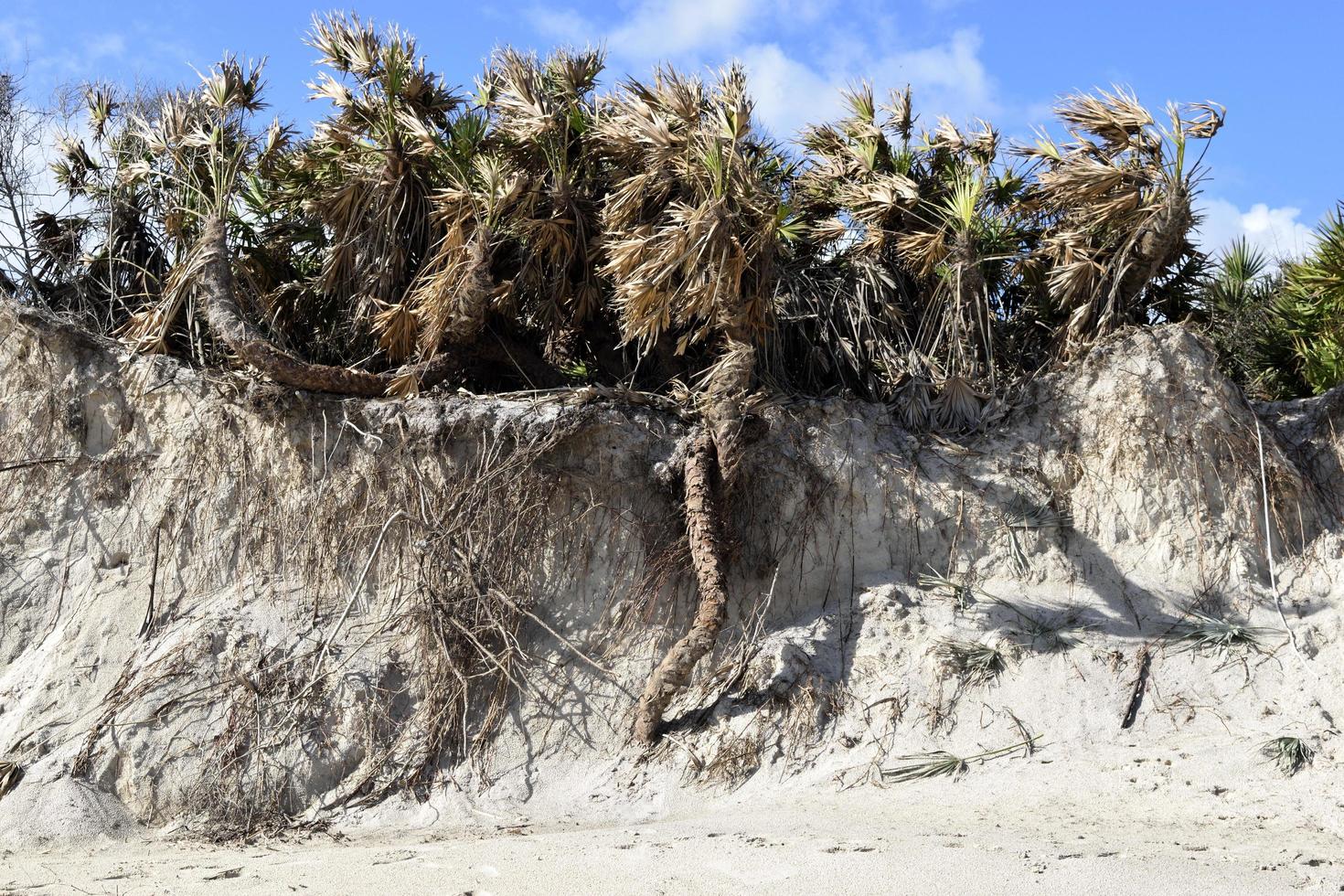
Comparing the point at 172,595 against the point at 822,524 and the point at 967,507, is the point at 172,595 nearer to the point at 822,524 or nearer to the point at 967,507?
the point at 822,524

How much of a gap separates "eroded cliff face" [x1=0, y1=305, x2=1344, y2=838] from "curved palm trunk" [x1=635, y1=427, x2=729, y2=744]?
266 millimetres

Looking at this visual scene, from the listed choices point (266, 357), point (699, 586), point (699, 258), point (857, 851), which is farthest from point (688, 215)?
point (857, 851)

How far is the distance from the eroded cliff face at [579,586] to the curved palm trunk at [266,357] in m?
0.22

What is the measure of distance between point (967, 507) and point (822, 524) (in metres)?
1.11

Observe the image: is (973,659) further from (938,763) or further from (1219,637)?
(1219,637)

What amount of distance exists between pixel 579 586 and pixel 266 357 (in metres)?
2.93

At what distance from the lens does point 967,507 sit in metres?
9.49

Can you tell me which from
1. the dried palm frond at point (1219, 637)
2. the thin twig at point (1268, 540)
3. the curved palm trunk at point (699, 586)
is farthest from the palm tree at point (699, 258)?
the thin twig at point (1268, 540)

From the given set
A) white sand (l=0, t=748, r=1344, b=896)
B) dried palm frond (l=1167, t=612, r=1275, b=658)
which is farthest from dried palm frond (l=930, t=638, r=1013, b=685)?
dried palm frond (l=1167, t=612, r=1275, b=658)

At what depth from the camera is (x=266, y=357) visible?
9.41 metres

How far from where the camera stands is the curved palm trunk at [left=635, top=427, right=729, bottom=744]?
8.55m

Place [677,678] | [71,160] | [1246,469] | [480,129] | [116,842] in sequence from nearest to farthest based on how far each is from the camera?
[116,842], [677,678], [1246,469], [480,129], [71,160]

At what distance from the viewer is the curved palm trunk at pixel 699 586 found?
8.55m

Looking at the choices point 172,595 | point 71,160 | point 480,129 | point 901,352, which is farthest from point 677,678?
point 71,160
